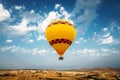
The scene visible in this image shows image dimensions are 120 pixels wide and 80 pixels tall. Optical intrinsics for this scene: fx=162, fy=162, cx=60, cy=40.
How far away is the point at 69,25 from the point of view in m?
39.5

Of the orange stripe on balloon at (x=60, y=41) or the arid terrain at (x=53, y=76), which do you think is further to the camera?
the arid terrain at (x=53, y=76)

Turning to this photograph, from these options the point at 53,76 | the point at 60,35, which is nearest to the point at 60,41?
the point at 60,35

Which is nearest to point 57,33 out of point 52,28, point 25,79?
point 52,28

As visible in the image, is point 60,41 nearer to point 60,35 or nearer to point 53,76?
point 60,35

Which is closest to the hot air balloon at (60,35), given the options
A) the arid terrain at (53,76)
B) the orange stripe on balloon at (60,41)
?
the orange stripe on balloon at (60,41)

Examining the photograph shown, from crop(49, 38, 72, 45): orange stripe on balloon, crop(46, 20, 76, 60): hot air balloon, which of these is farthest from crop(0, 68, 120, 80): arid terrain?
crop(46, 20, 76, 60): hot air balloon

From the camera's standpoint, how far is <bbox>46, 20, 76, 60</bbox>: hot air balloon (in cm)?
3800

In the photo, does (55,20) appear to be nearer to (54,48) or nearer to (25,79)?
(54,48)

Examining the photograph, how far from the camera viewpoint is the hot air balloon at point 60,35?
38000 mm

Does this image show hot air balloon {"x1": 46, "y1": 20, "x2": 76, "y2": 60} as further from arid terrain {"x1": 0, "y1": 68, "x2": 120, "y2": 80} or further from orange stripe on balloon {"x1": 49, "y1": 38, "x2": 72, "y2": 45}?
arid terrain {"x1": 0, "y1": 68, "x2": 120, "y2": 80}

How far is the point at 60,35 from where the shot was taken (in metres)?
37.9

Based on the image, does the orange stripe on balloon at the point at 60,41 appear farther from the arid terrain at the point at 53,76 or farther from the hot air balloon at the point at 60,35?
the arid terrain at the point at 53,76

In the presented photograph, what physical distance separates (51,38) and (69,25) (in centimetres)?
543

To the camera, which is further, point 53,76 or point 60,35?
point 53,76
